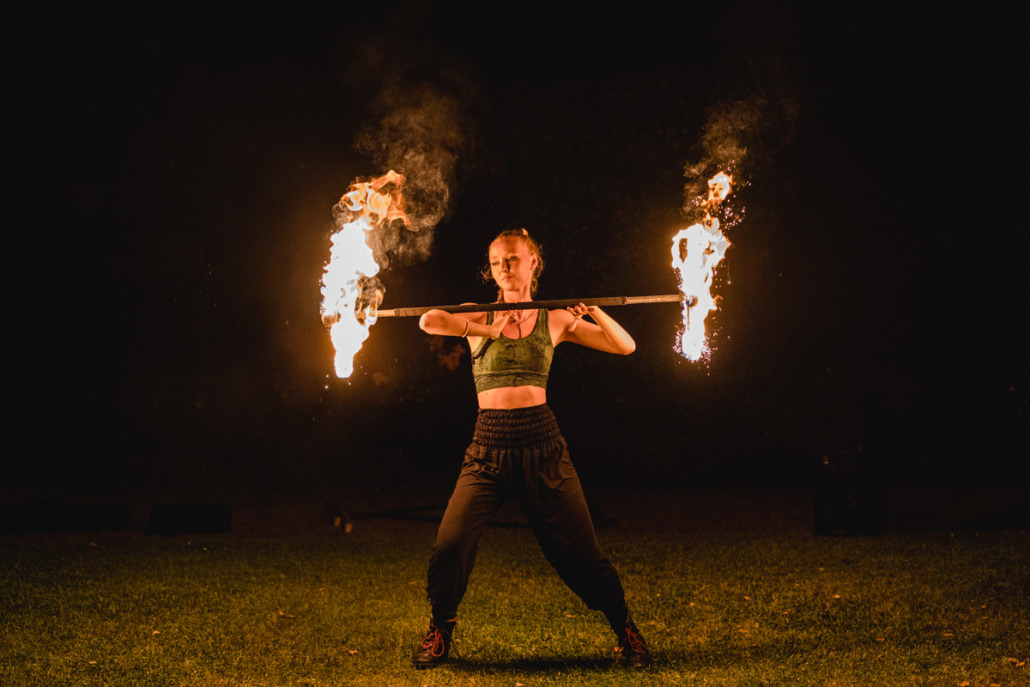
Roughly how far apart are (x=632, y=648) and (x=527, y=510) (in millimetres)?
807

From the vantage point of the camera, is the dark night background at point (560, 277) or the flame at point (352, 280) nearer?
the flame at point (352, 280)

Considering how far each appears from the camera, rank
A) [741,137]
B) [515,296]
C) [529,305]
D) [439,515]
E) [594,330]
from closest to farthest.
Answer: [529,305] → [515,296] → [594,330] → [439,515] → [741,137]

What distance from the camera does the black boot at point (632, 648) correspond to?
4.33 metres

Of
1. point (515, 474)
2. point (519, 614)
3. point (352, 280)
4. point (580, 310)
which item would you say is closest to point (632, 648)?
point (515, 474)

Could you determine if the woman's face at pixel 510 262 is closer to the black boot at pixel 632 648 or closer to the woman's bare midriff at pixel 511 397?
the woman's bare midriff at pixel 511 397

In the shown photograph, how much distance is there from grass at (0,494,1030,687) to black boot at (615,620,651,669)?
9 centimetres

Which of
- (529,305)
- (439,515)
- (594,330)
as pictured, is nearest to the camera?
(529,305)

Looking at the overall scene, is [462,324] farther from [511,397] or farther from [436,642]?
[436,642]

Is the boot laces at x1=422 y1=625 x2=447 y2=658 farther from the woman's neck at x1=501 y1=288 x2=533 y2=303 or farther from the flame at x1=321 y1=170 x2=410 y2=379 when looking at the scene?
the woman's neck at x1=501 y1=288 x2=533 y2=303

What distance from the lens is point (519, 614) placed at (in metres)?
5.47

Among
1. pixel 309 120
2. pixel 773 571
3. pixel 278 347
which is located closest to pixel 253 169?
pixel 309 120

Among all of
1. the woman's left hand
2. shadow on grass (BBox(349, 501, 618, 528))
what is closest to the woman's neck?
the woman's left hand

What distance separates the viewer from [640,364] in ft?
47.3

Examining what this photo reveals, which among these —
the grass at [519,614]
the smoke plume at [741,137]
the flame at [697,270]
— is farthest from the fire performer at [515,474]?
the smoke plume at [741,137]
